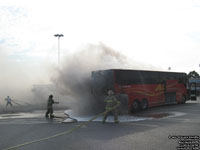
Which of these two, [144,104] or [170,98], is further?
[170,98]

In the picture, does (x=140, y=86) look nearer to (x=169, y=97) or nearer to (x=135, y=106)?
(x=135, y=106)

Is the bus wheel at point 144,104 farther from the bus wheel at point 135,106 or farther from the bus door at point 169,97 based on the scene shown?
the bus door at point 169,97

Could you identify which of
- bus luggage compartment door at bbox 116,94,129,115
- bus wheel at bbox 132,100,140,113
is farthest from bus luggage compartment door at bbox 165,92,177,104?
bus luggage compartment door at bbox 116,94,129,115

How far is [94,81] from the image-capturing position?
15.2 meters

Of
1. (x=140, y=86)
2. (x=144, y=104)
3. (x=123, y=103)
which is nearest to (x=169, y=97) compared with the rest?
(x=144, y=104)

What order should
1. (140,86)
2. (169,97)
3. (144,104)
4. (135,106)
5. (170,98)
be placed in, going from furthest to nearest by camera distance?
(170,98), (169,97), (144,104), (140,86), (135,106)

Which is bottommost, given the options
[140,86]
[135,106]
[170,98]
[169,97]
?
[135,106]

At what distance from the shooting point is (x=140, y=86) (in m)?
16.2

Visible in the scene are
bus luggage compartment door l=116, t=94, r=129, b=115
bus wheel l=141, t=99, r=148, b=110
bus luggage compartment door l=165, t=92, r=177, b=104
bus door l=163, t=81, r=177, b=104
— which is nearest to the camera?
bus luggage compartment door l=116, t=94, r=129, b=115

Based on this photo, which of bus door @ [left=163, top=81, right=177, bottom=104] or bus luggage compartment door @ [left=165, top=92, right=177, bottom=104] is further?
bus luggage compartment door @ [left=165, top=92, right=177, bottom=104]

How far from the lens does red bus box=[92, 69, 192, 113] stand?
14.3 meters

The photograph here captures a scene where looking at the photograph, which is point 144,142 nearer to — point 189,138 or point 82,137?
point 189,138

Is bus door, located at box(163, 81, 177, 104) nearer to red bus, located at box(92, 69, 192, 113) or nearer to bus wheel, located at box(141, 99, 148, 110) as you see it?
red bus, located at box(92, 69, 192, 113)

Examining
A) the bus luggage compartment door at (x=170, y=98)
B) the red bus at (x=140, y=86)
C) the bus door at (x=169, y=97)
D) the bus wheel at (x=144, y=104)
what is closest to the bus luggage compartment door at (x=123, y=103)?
the red bus at (x=140, y=86)
